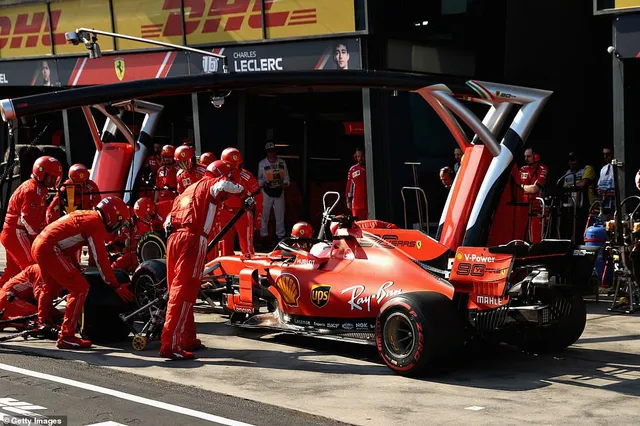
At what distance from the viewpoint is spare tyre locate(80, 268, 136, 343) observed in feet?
38.3

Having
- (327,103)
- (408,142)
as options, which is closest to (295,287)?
(408,142)

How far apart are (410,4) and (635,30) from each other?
16.4ft

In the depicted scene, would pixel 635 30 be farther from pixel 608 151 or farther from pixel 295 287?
pixel 295 287

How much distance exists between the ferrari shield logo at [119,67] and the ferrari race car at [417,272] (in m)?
11.0

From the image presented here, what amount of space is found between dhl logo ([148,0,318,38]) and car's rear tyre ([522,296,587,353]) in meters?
9.82

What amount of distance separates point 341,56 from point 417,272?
9088 millimetres

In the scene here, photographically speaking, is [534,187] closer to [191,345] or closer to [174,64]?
[191,345]

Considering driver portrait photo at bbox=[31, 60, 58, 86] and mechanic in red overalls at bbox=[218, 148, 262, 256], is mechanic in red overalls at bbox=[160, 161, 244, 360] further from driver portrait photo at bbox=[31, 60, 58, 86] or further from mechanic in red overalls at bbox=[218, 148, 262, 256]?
driver portrait photo at bbox=[31, 60, 58, 86]

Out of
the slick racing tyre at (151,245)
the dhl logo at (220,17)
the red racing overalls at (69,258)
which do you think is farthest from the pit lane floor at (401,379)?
the dhl logo at (220,17)

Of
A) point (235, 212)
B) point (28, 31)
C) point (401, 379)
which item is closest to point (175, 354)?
point (401, 379)

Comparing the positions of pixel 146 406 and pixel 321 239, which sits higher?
pixel 321 239

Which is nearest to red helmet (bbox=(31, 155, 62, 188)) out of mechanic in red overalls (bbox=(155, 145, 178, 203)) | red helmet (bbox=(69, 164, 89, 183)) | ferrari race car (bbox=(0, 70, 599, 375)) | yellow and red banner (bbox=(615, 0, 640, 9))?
ferrari race car (bbox=(0, 70, 599, 375))

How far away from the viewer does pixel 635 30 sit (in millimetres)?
15453

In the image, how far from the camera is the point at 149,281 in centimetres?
1250
